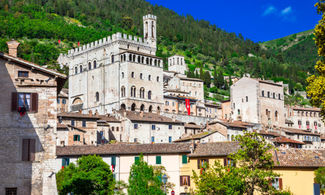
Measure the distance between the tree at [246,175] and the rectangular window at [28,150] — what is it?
11977 millimetres

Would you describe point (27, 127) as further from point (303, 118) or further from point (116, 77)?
point (303, 118)

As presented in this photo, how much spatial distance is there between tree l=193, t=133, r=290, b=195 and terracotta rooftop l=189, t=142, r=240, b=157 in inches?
509

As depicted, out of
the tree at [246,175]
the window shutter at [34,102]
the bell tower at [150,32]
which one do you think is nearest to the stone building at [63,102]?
the bell tower at [150,32]

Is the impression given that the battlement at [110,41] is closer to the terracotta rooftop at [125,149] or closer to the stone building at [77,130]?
the stone building at [77,130]

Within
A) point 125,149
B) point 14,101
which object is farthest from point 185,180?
point 14,101

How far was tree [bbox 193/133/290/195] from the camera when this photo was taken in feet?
111

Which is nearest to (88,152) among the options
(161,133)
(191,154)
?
(191,154)

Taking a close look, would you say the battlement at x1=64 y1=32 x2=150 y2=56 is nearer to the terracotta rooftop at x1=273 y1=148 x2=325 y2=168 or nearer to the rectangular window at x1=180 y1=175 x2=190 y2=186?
the rectangular window at x1=180 y1=175 x2=190 y2=186

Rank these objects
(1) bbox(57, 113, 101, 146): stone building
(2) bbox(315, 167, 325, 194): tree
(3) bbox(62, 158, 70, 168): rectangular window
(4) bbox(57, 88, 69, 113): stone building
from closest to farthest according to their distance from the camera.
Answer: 1. (2) bbox(315, 167, 325, 194): tree
2. (3) bbox(62, 158, 70, 168): rectangular window
3. (1) bbox(57, 113, 101, 146): stone building
4. (4) bbox(57, 88, 69, 113): stone building

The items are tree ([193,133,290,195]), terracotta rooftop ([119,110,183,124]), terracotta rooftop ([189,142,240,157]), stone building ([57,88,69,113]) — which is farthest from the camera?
stone building ([57,88,69,113])

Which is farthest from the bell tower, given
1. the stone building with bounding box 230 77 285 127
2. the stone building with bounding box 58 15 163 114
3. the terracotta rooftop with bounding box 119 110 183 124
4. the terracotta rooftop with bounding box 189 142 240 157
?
the terracotta rooftop with bounding box 189 142 240 157

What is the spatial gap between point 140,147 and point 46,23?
146m

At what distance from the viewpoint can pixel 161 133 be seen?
81188mm

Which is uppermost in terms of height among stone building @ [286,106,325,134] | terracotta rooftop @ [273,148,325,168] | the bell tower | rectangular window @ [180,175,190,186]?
the bell tower
